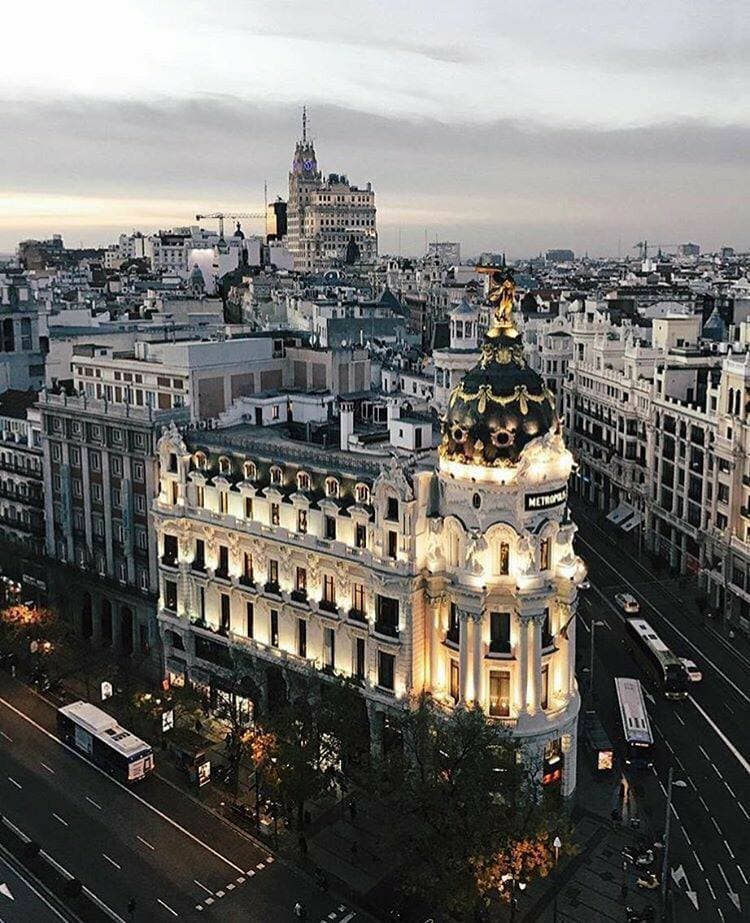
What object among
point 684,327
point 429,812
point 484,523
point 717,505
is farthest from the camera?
point 684,327

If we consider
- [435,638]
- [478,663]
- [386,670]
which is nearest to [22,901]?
[386,670]

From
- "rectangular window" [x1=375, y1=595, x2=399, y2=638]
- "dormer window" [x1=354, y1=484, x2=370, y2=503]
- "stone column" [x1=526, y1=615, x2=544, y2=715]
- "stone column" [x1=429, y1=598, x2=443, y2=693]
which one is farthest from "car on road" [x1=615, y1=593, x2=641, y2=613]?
"dormer window" [x1=354, y1=484, x2=370, y2=503]

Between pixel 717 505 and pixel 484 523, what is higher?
pixel 484 523

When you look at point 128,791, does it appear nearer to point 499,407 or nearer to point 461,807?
point 461,807

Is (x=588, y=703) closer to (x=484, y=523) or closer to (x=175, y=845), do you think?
(x=484, y=523)

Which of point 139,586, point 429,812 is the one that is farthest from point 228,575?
point 429,812

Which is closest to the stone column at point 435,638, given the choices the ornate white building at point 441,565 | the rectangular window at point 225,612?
the ornate white building at point 441,565
